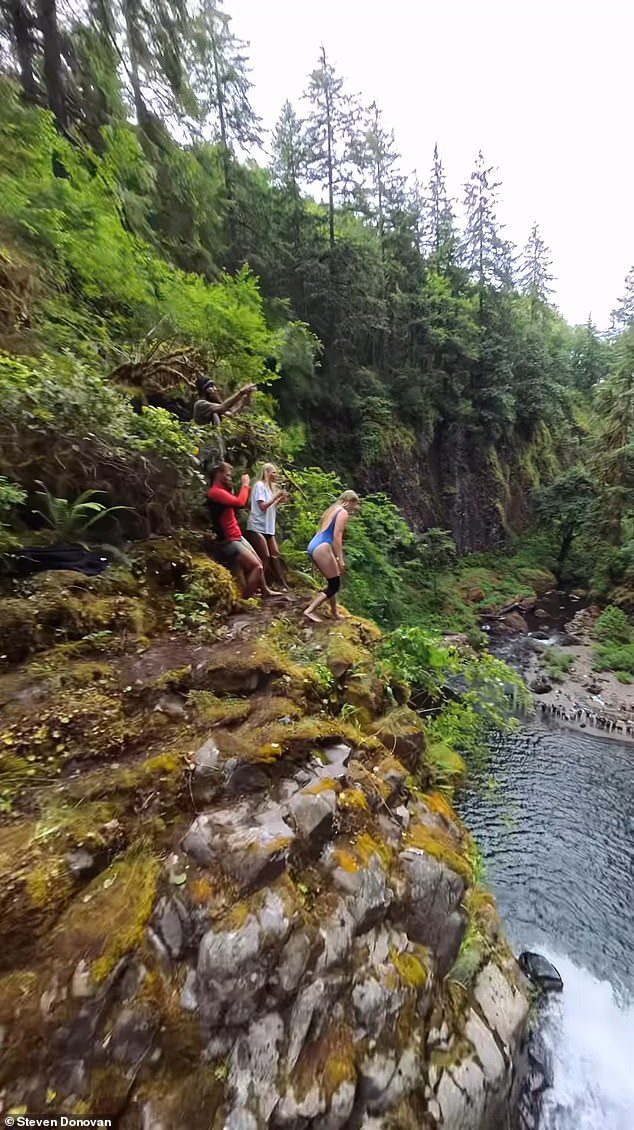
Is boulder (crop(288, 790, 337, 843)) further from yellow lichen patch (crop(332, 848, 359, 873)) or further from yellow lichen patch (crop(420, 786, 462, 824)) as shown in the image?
yellow lichen patch (crop(420, 786, 462, 824))

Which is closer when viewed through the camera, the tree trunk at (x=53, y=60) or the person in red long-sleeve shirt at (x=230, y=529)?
the person in red long-sleeve shirt at (x=230, y=529)

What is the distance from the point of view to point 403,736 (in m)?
4.52

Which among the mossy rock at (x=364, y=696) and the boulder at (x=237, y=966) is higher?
the mossy rock at (x=364, y=696)

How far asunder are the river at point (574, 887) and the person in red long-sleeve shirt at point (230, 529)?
4535 millimetres

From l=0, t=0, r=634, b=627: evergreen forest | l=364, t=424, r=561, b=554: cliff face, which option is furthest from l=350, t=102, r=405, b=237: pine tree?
l=364, t=424, r=561, b=554: cliff face

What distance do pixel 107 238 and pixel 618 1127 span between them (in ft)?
37.5

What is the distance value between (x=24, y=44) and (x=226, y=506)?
10.2 meters

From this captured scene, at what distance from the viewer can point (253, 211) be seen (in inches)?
641

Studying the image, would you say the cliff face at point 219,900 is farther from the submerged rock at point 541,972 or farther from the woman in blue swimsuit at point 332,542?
the submerged rock at point 541,972

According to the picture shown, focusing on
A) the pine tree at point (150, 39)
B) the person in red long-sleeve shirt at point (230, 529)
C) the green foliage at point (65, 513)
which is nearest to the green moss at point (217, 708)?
the green foliage at point (65, 513)

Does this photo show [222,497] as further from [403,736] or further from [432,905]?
→ [432,905]

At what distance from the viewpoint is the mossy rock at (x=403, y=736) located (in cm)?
439

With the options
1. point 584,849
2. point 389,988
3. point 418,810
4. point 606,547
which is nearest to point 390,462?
point 606,547

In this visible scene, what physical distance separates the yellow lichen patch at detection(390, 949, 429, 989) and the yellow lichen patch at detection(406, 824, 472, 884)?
2.21ft
